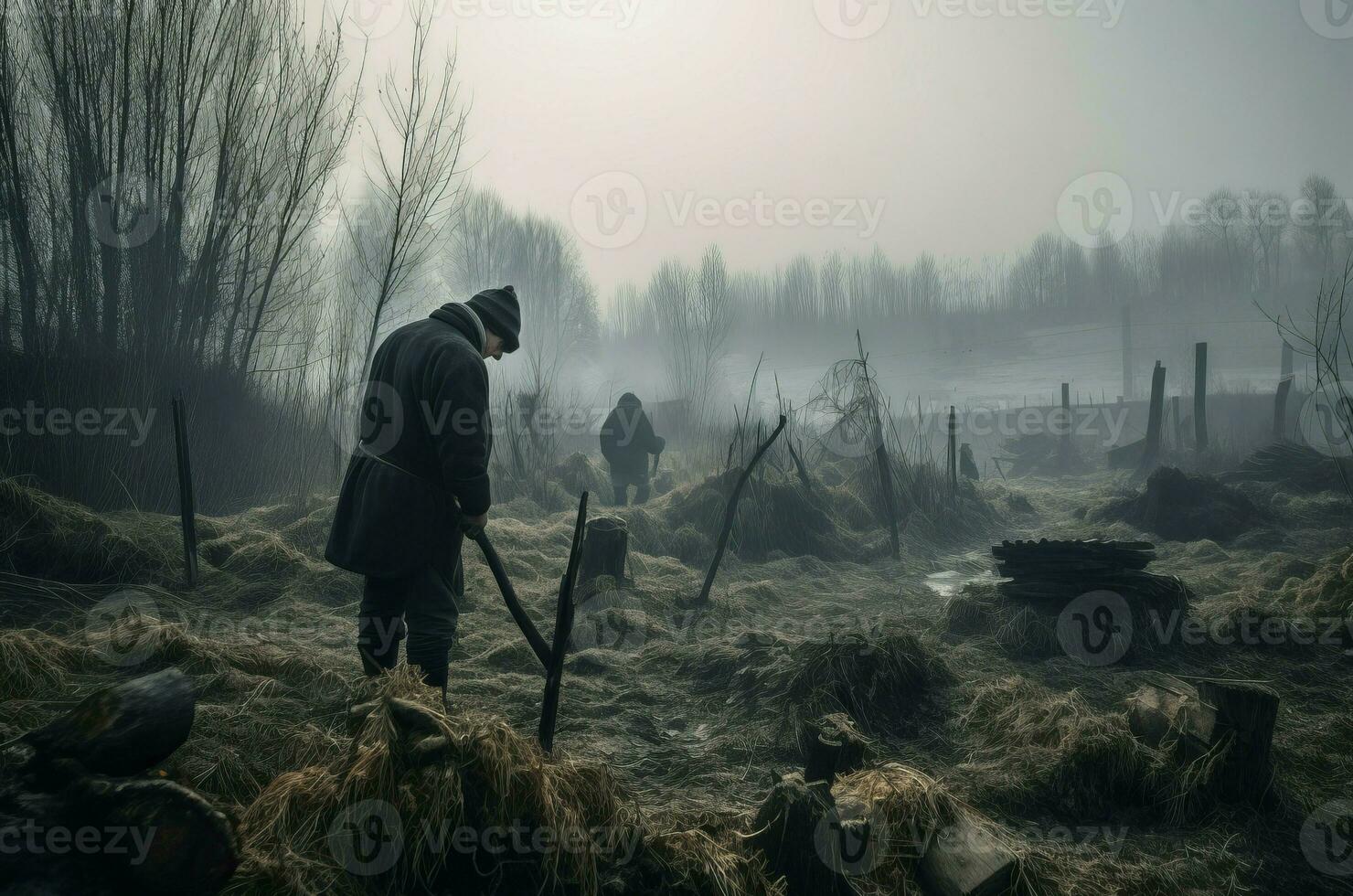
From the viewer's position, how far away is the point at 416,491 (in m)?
2.85

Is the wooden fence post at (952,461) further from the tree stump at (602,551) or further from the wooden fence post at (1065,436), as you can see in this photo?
the wooden fence post at (1065,436)

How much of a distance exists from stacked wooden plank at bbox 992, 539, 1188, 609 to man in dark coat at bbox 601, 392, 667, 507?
628 cm

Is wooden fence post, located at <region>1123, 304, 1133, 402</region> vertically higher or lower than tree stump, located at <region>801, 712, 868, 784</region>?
higher

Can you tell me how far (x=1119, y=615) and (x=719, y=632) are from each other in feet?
9.26

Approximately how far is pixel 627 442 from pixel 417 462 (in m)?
8.06

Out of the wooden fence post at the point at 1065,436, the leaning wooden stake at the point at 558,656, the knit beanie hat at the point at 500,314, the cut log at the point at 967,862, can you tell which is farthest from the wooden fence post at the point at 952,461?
the wooden fence post at the point at 1065,436

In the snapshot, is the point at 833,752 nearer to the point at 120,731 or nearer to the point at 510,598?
the point at 510,598

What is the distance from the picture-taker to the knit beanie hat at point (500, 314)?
10.7 feet

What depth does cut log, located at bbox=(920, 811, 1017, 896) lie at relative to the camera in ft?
6.79

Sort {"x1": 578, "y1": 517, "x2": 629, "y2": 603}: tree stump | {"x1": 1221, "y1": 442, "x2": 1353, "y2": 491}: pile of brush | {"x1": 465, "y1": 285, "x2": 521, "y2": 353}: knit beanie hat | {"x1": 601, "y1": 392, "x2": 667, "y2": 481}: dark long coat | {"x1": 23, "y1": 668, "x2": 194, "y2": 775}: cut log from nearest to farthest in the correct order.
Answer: {"x1": 23, "y1": 668, "x2": 194, "y2": 775}: cut log, {"x1": 465, "y1": 285, "x2": 521, "y2": 353}: knit beanie hat, {"x1": 578, "y1": 517, "x2": 629, "y2": 603}: tree stump, {"x1": 1221, "y1": 442, "x2": 1353, "y2": 491}: pile of brush, {"x1": 601, "y1": 392, "x2": 667, "y2": 481}: dark long coat

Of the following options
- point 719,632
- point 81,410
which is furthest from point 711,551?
point 81,410

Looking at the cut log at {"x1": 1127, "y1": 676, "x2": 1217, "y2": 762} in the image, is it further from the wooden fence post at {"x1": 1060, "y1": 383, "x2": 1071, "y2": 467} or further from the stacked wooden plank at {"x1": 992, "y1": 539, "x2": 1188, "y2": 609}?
the wooden fence post at {"x1": 1060, "y1": 383, "x2": 1071, "y2": 467}

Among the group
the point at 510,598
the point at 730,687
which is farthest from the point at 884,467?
the point at 510,598

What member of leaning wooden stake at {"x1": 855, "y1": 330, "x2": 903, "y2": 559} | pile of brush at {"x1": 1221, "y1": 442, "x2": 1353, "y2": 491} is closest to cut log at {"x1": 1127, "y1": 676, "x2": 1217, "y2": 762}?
leaning wooden stake at {"x1": 855, "y1": 330, "x2": 903, "y2": 559}
